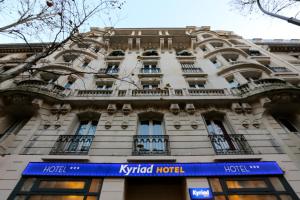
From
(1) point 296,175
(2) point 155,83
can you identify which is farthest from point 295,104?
(2) point 155,83

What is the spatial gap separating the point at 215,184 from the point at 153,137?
10.8 feet

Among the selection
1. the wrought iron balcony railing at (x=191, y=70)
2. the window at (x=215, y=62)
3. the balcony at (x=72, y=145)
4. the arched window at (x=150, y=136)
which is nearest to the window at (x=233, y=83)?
the wrought iron balcony railing at (x=191, y=70)

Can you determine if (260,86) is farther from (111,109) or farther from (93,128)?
(93,128)

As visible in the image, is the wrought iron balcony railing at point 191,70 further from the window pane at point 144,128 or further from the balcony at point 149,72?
the window pane at point 144,128

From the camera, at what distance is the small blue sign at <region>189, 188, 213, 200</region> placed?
6.01 metres

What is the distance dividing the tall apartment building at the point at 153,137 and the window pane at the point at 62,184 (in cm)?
4

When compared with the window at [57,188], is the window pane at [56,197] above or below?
below

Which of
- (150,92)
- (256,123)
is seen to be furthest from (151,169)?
(256,123)

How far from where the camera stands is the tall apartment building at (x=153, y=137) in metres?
6.54

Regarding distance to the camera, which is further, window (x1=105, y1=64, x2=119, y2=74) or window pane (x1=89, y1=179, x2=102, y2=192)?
window (x1=105, y1=64, x2=119, y2=74)

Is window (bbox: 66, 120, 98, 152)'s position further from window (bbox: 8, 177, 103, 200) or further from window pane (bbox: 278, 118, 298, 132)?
window pane (bbox: 278, 118, 298, 132)

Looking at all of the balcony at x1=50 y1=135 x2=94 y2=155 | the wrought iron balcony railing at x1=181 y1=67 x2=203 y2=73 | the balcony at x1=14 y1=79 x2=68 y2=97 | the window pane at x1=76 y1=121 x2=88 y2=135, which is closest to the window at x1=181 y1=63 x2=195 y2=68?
the wrought iron balcony railing at x1=181 y1=67 x2=203 y2=73

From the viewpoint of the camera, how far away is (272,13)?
858 centimetres

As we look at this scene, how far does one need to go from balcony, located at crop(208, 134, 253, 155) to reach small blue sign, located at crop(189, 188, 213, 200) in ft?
6.86
